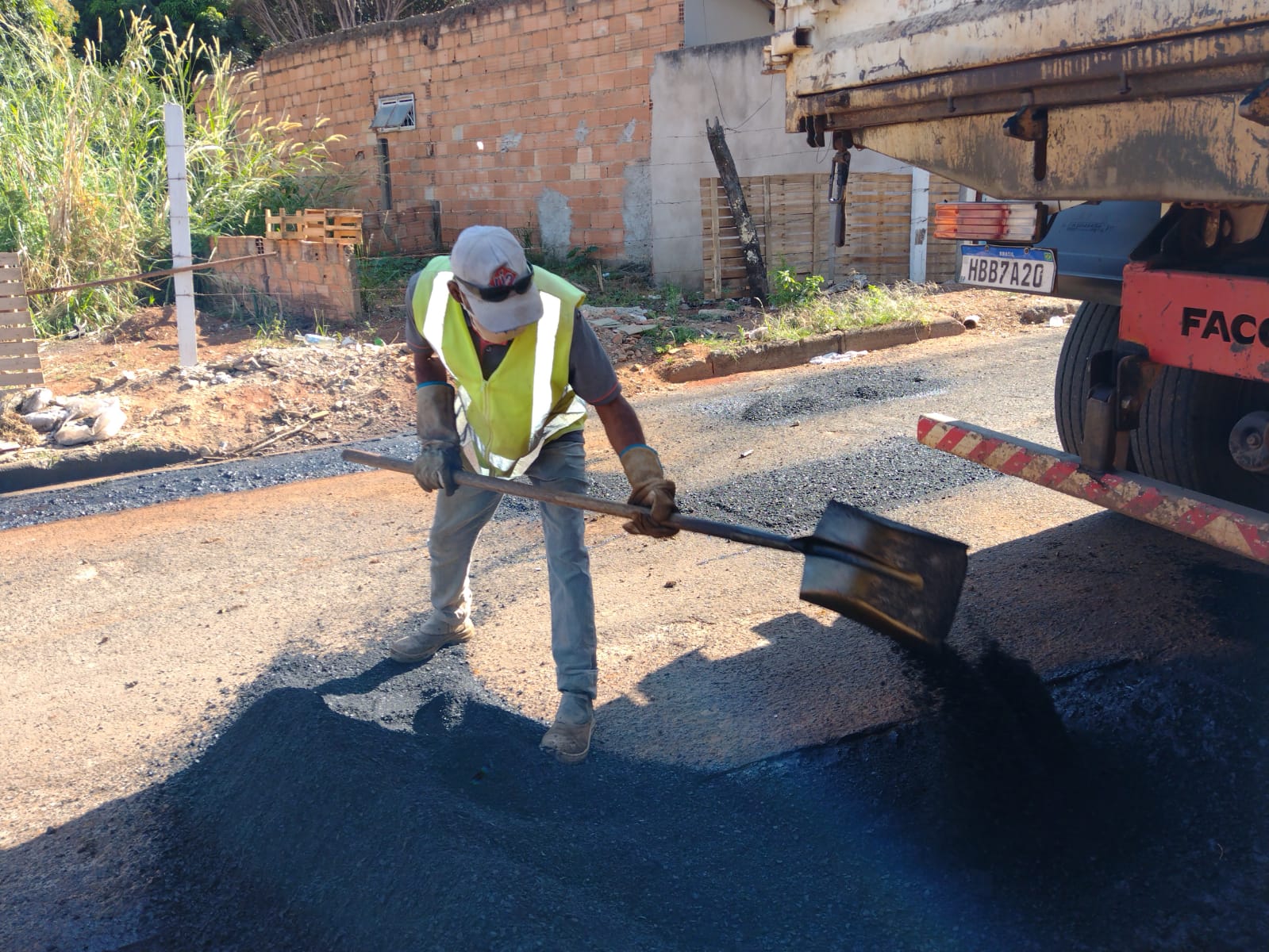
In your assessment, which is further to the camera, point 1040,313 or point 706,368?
point 1040,313

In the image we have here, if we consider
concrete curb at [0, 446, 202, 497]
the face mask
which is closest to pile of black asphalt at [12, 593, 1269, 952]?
the face mask

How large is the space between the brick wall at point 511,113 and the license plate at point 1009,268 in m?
8.52

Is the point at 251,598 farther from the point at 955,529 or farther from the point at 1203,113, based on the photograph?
the point at 1203,113

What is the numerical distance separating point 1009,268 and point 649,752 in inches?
81.0

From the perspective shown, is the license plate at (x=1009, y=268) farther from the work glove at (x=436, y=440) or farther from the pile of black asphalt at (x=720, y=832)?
the work glove at (x=436, y=440)

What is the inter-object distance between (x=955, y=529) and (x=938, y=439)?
921 mm

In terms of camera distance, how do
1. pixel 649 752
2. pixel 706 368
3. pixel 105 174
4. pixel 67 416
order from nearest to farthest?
pixel 649 752
pixel 67 416
pixel 706 368
pixel 105 174

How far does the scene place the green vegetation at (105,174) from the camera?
935cm

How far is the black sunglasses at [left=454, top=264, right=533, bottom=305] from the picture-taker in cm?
268

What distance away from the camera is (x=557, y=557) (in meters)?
3.02

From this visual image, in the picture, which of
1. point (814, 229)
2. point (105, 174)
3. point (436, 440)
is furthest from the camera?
point (814, 229)

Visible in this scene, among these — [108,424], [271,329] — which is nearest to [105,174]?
[271,329]

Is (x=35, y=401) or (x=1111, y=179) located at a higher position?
(x=1111, y=179)

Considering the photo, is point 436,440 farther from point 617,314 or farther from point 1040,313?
point 1040,313
